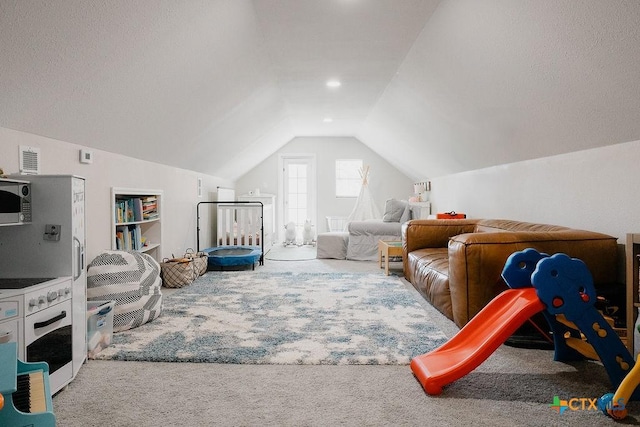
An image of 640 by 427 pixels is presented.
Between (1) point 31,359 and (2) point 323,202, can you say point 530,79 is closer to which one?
(1) point 31,359

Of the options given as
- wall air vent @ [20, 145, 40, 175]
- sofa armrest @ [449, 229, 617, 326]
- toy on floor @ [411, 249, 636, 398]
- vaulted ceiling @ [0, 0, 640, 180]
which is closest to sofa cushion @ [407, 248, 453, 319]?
sofa armrest @ [449, 229, 617, 326]

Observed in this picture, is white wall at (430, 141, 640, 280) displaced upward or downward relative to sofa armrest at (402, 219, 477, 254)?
upward

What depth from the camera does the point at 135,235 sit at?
3.82 metres

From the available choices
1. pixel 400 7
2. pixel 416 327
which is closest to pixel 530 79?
pixel 400 7

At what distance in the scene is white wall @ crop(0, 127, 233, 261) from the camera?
234 cm

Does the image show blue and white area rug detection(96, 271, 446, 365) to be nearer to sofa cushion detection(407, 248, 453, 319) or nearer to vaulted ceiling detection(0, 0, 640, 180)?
sofa cushion detection(407, 248, 453, 319)

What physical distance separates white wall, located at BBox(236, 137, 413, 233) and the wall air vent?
238 inches

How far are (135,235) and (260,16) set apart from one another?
2.37m

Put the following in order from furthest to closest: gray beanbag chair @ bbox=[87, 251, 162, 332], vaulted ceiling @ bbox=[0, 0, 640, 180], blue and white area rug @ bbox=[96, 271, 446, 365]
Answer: gray beanbag chair @ bbox=[87, 251, 162, 332], blue and white area rug @ bbox=[96, 271, 446, 365], vaulted ceiling @ bbox=[0, 0, 640, 180]

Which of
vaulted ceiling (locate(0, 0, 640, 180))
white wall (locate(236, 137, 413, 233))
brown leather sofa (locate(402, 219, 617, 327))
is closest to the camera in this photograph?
vaulted ceiling (locate(0, 0, 640, 180))

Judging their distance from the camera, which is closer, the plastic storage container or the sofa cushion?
the plastic storage container
